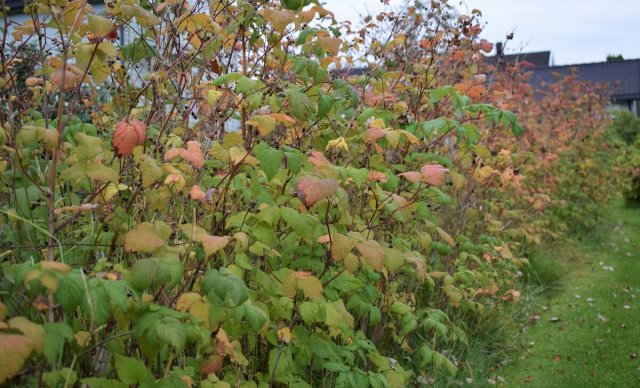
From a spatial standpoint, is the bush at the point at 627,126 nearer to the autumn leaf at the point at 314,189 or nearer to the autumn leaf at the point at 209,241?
the autumn leaf at the point at 314,189

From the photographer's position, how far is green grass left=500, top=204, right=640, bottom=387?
430 cm

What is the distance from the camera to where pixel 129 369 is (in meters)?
1.80

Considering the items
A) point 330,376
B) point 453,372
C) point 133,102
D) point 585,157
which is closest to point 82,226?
point 133,102

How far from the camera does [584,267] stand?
23.7 ft

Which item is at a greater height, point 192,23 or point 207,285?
point 192,23

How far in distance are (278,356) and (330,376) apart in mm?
676

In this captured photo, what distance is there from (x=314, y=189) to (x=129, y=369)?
77cm

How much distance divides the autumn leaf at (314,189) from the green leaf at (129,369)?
690 millimetres

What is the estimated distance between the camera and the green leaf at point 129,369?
70.6 inches

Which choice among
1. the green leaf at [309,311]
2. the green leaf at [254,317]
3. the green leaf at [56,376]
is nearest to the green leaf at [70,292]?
the green leaf at [56,376]

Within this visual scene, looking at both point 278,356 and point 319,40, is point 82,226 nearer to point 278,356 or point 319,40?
point 278,356

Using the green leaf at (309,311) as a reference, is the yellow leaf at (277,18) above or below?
above

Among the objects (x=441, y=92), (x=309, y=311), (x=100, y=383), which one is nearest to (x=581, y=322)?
(x=441, y=92)

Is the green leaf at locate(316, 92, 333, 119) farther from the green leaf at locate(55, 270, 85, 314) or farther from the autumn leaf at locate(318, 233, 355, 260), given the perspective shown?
the green leaf at locate(55, 270, 85, 314)
